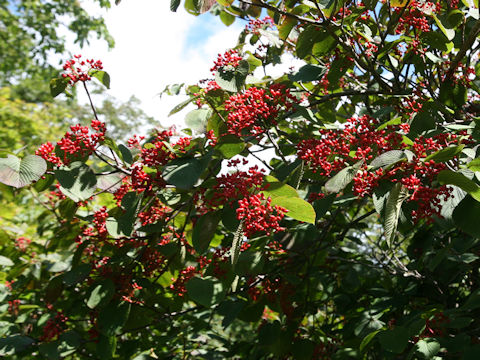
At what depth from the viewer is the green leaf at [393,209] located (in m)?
1.47

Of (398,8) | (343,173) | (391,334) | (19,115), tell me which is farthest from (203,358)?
(19,115)

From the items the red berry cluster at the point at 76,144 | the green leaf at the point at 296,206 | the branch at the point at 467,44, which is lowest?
the green leaf at the point at 296,206

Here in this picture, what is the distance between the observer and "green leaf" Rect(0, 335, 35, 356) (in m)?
2.48

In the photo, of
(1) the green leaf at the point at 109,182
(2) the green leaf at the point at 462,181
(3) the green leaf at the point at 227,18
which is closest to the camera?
(2) the green leaf at the point at 462,181

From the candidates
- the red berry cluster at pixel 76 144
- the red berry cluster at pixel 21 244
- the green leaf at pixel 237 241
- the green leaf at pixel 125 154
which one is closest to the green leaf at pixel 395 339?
the green leaf at pixel 237 241

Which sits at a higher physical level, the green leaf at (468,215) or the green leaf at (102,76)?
the green leaf at (102,76)

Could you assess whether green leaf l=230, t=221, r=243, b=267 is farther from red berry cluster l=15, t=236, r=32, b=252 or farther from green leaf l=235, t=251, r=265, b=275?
red berry cluster l=15, t=236, r=32, b=252

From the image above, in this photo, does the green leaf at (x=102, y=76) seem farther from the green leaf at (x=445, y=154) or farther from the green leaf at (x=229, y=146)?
the green leaf at (x=445, y=154)

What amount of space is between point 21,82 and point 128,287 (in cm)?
3170

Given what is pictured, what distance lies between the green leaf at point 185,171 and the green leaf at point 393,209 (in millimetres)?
740

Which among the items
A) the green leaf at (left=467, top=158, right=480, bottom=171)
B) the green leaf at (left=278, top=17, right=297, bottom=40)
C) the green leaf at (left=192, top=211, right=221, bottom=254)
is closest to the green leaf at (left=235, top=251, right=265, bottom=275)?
the green leaf at (left=192, top=211, right=221, bottom=254)

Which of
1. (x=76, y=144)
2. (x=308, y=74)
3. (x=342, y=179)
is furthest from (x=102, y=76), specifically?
(x=342, y=179)

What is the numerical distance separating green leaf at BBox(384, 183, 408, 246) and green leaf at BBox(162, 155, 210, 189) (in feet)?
2.43

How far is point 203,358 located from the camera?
2975mm
